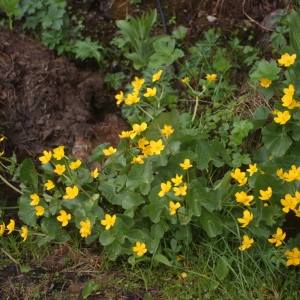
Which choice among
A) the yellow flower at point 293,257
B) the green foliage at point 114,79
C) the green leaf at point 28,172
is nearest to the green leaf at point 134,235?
the green leaf at point 28,172

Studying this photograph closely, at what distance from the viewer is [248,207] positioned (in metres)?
2.60

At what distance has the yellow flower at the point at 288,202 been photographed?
241cm

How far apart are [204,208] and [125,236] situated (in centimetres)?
42

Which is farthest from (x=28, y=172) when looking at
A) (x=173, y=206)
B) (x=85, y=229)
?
(x=173, y=206)

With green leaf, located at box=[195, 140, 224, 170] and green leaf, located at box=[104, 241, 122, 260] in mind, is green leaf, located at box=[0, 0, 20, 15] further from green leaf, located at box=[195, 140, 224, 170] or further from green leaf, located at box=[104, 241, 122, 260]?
green leaf, located at box=[104, 241, 122, 260]

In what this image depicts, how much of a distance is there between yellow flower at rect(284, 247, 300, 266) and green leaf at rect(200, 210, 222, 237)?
348mm

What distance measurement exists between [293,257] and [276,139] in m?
0.64

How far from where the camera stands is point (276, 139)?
9.03 ft

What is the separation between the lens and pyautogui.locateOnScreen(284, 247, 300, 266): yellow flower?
7.97ft

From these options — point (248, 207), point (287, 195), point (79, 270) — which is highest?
point (287, 195)

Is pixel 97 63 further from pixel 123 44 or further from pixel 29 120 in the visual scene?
pixel 29 120

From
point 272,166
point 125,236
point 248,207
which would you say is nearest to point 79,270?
point 125,236

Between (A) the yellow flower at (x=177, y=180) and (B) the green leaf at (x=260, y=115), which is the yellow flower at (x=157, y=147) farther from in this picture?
(B) the green leaf at (x=260, y=115)

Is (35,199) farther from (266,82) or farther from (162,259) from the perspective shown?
(266,82)
